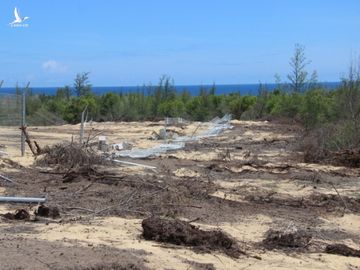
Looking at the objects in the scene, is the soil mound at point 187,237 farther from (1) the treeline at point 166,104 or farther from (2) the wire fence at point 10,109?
(1) the treeline at point 166,104

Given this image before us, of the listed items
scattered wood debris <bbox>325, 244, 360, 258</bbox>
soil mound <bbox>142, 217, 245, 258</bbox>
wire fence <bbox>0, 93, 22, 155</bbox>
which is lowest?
scattered wood debris <bbox>325, 244, 360, 258</bbox>

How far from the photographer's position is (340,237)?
28.2 ft

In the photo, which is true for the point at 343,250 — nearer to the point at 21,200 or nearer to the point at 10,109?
the point at 21,200

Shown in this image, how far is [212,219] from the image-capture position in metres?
9.18

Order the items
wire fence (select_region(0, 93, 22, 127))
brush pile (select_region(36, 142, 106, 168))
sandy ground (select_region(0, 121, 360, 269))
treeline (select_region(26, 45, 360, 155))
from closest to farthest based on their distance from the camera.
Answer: sandy ground (select_region(0, 121, 360, 269))
brush pile (select_region(36, 142, 106, 168))
wire fence (select_region(0, 93, 22, 127))
treeline (select_region(26, 45, 360, 155))

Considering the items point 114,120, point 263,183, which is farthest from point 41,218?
point 114,120

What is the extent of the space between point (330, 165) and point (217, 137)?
934cm

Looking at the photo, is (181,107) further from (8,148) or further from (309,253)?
(309,253)

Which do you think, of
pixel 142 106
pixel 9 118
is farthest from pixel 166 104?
pixel 9 118

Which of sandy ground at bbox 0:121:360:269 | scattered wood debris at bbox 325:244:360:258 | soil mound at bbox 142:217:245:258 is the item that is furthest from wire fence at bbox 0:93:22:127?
scattered wood debris at bbox 325:244:360:258

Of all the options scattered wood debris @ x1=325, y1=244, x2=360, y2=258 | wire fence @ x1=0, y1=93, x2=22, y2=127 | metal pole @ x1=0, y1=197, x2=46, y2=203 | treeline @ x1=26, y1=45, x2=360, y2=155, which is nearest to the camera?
scattered wood debris @ x1=325, y1=244, x2=360, y2=258

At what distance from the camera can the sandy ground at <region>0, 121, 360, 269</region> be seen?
6.48m

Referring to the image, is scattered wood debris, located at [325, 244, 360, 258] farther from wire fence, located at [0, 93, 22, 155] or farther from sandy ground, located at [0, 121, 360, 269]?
wire fence, located at [0, 93, 22, 155]

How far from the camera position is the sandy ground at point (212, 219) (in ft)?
21.3
